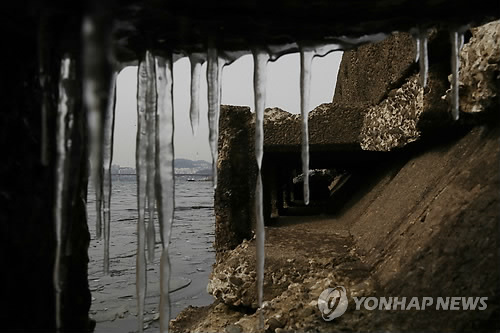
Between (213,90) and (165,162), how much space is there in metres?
0.40

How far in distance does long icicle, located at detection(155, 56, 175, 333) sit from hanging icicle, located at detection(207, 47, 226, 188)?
0.54 feet

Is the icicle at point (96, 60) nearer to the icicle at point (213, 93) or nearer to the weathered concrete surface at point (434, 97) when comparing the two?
the icicle at point (213, 93)

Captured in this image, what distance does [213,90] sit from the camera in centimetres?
175

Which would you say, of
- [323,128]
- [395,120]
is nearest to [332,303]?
[395,120]

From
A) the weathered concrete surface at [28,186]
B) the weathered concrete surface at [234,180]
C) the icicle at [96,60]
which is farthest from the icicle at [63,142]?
the weathered concrete surface at [234,180]

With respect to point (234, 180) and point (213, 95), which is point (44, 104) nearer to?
point (213, 95)

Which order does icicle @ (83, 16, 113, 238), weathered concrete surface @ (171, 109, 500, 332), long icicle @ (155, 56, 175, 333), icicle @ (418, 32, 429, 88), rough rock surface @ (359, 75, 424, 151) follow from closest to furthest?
1. icicle @ (83, 16, 113, 238)
2. long icicle @ (155, 56, 175, 333)
3. icicle @ (418, 32, 429, 88)
4. weathered concrete surface @ (171, 109, 500, 332)
5. rough rock surface @ (359, 75, 424, 151)

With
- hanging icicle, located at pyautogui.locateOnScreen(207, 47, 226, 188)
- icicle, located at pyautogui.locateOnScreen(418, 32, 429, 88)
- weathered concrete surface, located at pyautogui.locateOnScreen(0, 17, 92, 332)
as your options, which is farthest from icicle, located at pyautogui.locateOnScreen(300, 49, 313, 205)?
weathered concrete surface, located at pyautogui.locateOnScreen(0, 17, 92, 332)

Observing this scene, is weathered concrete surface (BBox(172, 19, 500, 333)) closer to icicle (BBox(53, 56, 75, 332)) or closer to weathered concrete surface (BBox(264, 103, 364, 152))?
weathered concrete surface (BBox(264, 103, 364, 152))

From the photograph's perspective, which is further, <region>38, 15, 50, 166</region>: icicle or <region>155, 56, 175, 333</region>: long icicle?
<region>155, 56, 175, 333</region>: long icicle

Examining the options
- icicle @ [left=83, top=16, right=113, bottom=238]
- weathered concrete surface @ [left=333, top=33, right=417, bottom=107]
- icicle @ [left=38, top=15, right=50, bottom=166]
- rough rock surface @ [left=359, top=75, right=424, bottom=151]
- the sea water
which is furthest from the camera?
the sea water

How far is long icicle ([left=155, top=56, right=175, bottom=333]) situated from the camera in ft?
5.02

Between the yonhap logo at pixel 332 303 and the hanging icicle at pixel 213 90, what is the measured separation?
936mm

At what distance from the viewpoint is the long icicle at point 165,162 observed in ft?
5.02
